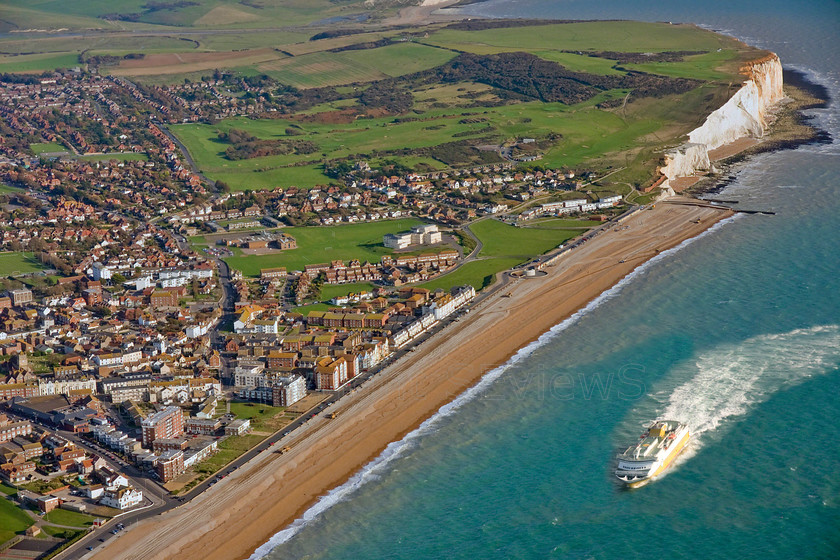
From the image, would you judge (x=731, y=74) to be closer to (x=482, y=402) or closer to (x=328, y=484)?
(x=482, y=402)

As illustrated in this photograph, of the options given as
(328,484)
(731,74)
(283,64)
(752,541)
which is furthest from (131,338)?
(283,64)

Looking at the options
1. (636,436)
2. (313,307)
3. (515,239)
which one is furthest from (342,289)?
(636,436)

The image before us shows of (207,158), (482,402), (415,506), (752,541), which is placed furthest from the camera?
(207,158)

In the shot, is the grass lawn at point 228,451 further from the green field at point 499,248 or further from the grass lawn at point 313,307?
the green field at point 499,248

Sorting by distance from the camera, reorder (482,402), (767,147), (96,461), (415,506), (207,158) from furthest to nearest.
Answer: (207,158) < (767,147) < (482,402) < (96,461) < (415,506)

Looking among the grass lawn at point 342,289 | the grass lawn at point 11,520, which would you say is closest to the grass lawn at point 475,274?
the grass lawn at point 342,289

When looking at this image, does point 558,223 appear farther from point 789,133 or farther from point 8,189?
point 8,189

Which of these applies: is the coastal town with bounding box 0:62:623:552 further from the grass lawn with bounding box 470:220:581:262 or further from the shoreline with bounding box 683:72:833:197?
the shoreline with bounding box 683:72:833:197

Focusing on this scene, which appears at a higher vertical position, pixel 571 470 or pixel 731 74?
pixel 731 74
